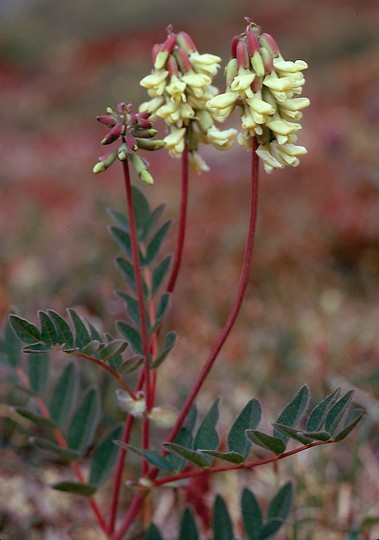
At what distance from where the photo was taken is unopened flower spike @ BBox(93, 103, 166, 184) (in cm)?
113

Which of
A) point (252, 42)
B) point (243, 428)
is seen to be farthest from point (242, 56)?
point (243, 428)

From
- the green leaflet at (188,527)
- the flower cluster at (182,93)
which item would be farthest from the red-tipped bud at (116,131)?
the green leaflet at (188,527)

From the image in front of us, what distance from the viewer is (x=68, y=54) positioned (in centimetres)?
1423

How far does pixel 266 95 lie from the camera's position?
1.15 metres

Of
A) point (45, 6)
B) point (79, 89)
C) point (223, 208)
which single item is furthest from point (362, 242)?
point (45, 6)

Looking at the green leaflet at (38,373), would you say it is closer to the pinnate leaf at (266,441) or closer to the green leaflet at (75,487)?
the green leaflet at (75,487)

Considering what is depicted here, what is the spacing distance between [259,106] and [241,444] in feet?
1.84

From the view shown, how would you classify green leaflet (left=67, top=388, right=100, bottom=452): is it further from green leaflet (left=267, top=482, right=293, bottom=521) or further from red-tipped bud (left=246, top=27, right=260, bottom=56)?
red-tipped bud (left=246, top=27, right=260, bottom=56)

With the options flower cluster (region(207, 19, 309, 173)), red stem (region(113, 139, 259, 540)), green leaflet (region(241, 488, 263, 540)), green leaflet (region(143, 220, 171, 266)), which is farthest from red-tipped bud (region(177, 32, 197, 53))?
green leaflet (region(241, 488, 263, 540))

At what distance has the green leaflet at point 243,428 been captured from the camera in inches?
49.5

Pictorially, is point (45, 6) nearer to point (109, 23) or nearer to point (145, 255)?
point (109, 23)

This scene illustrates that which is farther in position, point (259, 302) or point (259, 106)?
point (259, 302)

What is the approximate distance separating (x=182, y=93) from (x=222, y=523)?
814 millimetres

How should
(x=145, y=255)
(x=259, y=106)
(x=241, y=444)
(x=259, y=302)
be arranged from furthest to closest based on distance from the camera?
(x=259, y=302), (x=145, y=255), (x=241, y=444), (x=259, y=106)
